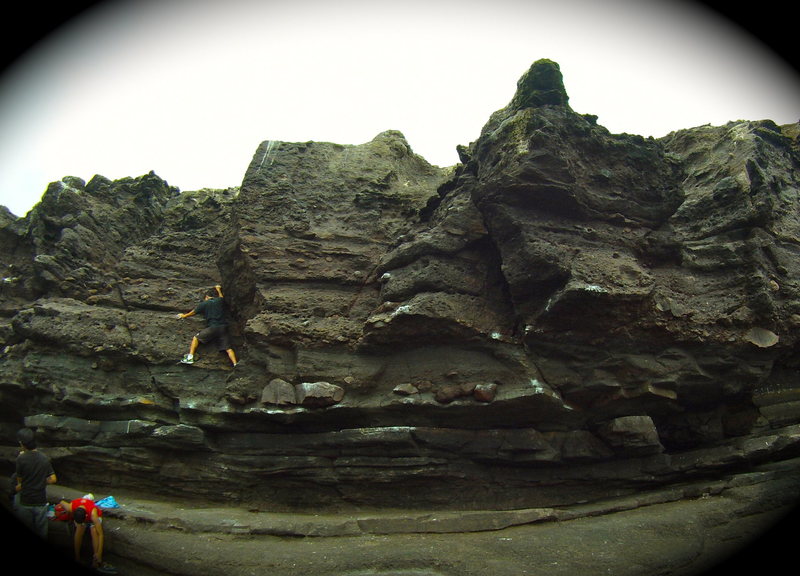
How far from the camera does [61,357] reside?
1108cm

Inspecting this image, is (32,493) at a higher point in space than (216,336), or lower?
lower

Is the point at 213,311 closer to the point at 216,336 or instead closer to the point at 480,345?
the point at 216,336

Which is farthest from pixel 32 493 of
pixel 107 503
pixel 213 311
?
pixel 213 311

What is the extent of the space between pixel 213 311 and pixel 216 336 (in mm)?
638

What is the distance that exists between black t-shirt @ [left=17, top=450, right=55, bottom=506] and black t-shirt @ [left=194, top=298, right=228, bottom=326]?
4283 millimetres

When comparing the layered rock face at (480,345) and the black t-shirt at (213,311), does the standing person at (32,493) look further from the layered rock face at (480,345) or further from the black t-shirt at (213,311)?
the black t-shirt at (213,311)

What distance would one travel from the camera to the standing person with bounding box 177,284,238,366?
11.4 m

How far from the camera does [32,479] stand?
28.0 ft

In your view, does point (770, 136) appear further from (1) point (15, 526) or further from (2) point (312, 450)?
(1) point (15, 526)

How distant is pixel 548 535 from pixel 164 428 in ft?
25.5

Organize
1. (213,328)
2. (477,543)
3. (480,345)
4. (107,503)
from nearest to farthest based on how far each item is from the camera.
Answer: (477,543) < (107,503) < (480,345) < (213,328)

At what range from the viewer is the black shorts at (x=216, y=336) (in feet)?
38.1

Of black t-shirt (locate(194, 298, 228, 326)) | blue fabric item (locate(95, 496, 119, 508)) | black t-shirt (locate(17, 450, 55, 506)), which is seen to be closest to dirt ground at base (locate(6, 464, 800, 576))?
blue fabric item (locate(95, 496, 119, 508))

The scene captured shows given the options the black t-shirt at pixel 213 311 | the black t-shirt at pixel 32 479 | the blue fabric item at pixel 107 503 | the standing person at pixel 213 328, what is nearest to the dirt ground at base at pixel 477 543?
the blue fabric item at pixel 107 503
